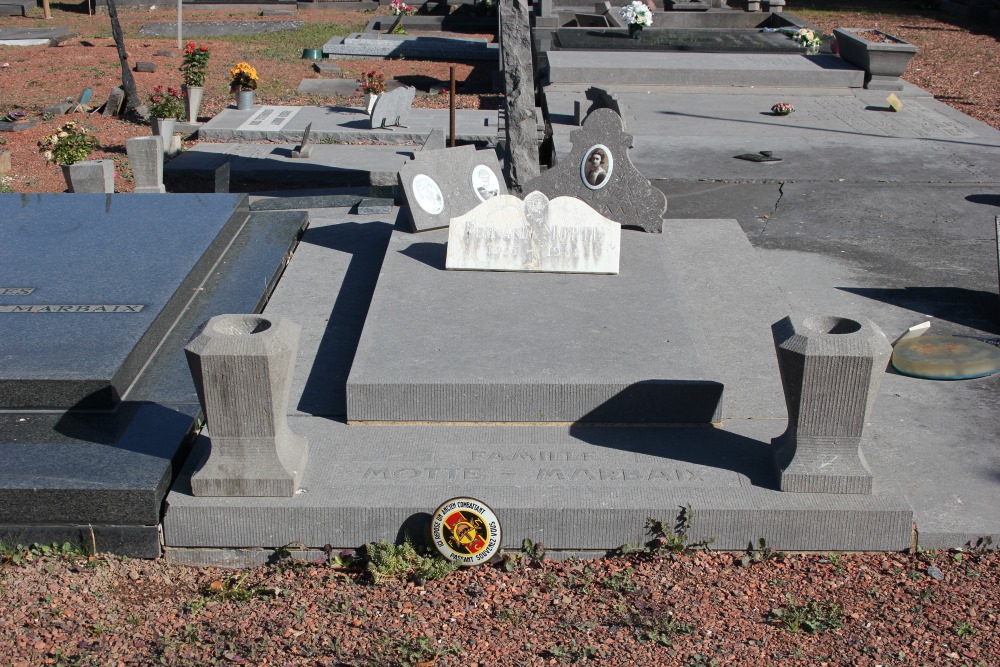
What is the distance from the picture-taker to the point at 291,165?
11.9 meters

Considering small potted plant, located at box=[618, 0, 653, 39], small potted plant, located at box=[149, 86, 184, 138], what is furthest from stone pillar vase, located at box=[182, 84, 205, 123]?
small potted plant, located at box=[618, 0, 653, 39]

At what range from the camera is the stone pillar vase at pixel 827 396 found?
14.4 feet

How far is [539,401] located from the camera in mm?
5340

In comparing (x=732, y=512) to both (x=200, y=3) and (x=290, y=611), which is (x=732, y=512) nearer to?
(x=290, y=611)

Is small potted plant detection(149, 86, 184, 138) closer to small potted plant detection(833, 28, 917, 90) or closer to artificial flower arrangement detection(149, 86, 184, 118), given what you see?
artificial flower arrangement detection(149, 86, 184, 118)

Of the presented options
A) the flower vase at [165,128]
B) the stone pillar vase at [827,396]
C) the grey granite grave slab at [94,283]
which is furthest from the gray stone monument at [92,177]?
the stone pillar vase at [827,396]

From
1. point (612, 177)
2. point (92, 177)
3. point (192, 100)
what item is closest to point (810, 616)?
point (612, 177)

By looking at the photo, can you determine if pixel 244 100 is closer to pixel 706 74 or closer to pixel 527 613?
pixel 706 74

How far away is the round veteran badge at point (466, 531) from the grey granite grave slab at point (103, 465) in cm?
136

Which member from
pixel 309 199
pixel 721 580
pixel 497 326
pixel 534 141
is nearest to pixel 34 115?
pixel 309 199

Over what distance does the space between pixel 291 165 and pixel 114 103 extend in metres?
6.02

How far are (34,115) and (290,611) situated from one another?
1414 centimetres

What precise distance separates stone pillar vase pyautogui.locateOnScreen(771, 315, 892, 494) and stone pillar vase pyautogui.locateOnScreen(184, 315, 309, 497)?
2340mm

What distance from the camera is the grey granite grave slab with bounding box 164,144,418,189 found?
1155 centimetres
